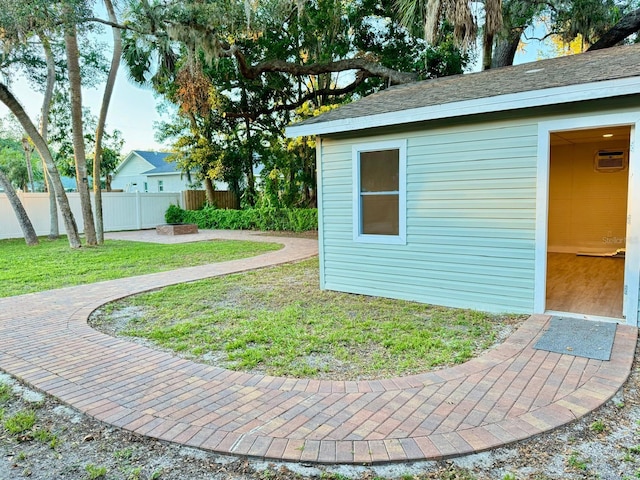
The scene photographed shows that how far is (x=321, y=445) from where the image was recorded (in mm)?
2312

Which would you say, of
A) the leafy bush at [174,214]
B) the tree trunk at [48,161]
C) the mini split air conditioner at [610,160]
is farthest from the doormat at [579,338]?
the leafy bush at [174,214]

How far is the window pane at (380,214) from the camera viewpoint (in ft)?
18.4

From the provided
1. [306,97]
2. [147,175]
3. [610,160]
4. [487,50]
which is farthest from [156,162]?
[610,160]

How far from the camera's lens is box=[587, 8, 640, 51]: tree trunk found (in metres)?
10.1

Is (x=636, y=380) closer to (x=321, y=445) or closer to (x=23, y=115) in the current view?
(x=321, y=445)

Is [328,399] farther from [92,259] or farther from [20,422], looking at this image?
[92,259]

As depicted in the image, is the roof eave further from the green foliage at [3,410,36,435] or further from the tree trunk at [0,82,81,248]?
the tree trunk at [0,82,81,248]

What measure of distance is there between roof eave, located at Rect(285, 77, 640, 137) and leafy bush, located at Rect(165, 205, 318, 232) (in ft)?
29.9

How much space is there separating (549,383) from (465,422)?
92 cm

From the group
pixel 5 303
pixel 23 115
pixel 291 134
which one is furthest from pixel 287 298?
pixel 23 115

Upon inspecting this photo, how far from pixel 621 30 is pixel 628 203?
9004mm

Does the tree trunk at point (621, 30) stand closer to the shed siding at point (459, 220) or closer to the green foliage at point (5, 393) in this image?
the shed siding at point (459, 220)

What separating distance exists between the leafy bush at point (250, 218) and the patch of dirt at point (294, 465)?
12416 millimetres

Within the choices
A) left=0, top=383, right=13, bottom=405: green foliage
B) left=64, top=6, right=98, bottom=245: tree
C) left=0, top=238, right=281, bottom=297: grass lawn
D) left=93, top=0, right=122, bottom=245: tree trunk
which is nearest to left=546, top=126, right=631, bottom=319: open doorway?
left=0, top=238, right=281, bottom=297: grass lawn
